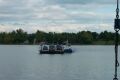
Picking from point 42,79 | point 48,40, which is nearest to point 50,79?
point 42,79

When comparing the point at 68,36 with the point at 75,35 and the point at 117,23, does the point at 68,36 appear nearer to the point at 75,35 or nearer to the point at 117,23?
the point at 75,35

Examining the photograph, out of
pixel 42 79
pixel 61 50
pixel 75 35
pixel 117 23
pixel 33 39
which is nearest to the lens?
pixel 117 23

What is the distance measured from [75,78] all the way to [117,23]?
130ft

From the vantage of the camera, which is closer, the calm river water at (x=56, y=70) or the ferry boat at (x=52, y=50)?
the calm river water at (x=56, y=70)

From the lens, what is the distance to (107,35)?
17125 centimetres

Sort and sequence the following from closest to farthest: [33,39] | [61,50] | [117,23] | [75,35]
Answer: [117,23], [61,50], [75,35], [33,39]

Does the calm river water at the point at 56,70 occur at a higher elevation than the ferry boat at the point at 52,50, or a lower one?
lower

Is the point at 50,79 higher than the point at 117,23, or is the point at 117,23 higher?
the point at 117,23

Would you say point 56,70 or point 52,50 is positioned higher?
point 52,50

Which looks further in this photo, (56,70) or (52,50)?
(52,50)

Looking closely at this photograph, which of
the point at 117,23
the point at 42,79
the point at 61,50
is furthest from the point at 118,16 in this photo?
the point at 61,50

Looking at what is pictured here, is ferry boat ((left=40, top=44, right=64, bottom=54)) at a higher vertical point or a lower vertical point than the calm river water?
higher

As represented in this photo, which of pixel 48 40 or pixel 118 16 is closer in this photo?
pixel 118 16

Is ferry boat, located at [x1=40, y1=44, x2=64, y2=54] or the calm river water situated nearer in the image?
the calm river water
